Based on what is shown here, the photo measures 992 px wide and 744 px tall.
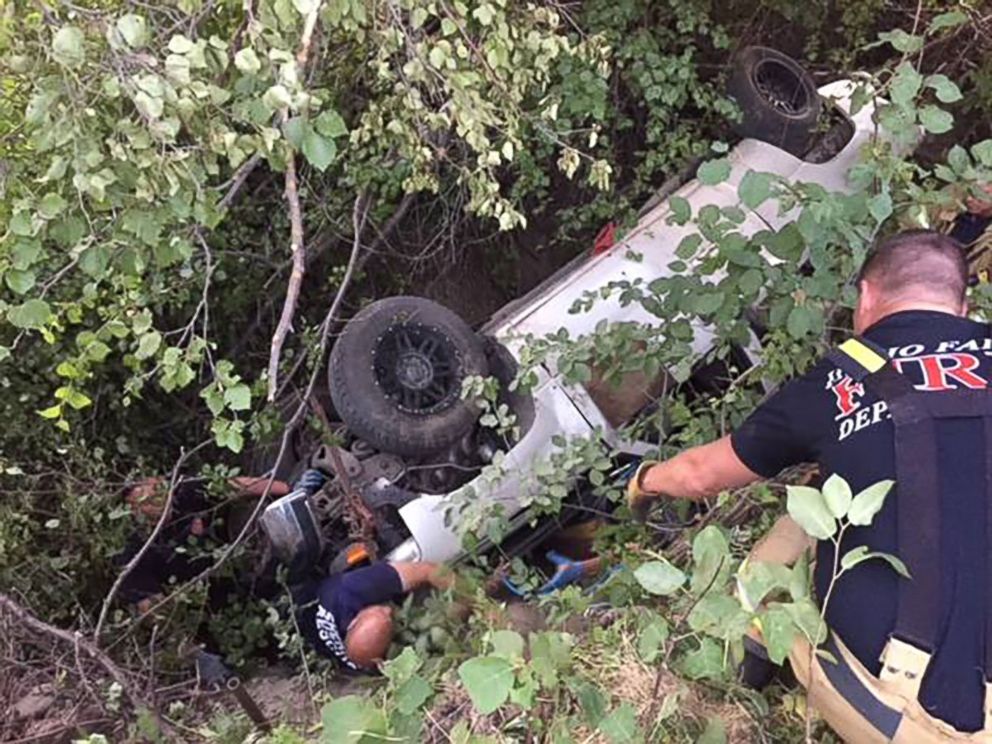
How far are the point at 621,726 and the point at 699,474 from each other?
684 millimetres

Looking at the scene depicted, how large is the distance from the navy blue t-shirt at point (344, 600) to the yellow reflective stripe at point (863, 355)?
2.04 meters

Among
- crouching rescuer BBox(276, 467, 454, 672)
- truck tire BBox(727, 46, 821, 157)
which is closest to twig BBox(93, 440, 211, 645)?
crouching rescuer BBox(276, 467, 454, 672)

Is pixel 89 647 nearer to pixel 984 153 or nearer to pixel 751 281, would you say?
pixel 751 281

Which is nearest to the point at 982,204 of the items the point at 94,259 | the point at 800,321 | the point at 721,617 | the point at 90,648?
the point at 800,321

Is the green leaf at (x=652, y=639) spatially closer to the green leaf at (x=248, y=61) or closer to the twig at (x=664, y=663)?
the twig at (x=664, y=663)

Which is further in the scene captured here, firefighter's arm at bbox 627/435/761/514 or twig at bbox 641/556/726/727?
firefighter's arm at bbox 627/435/761/514

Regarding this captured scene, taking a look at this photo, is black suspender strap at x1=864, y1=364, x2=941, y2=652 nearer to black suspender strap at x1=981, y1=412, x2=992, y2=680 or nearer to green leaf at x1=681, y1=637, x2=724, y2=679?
black suspender strap at x1=981, y1=412, x2=992, y2=680

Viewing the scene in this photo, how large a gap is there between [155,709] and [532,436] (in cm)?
174

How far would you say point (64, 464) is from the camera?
4.36m

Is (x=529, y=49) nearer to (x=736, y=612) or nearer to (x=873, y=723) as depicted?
(x=736, y=612)

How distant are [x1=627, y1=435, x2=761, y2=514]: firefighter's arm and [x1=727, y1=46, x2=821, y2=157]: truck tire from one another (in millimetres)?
→ 2518

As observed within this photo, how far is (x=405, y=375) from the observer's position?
404cm

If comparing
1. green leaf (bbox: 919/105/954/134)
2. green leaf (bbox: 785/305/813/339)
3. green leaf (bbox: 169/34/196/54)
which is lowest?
green leaf (bbox: 785/305/813/339)

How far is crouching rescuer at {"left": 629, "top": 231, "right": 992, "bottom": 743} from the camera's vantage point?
176 cm
